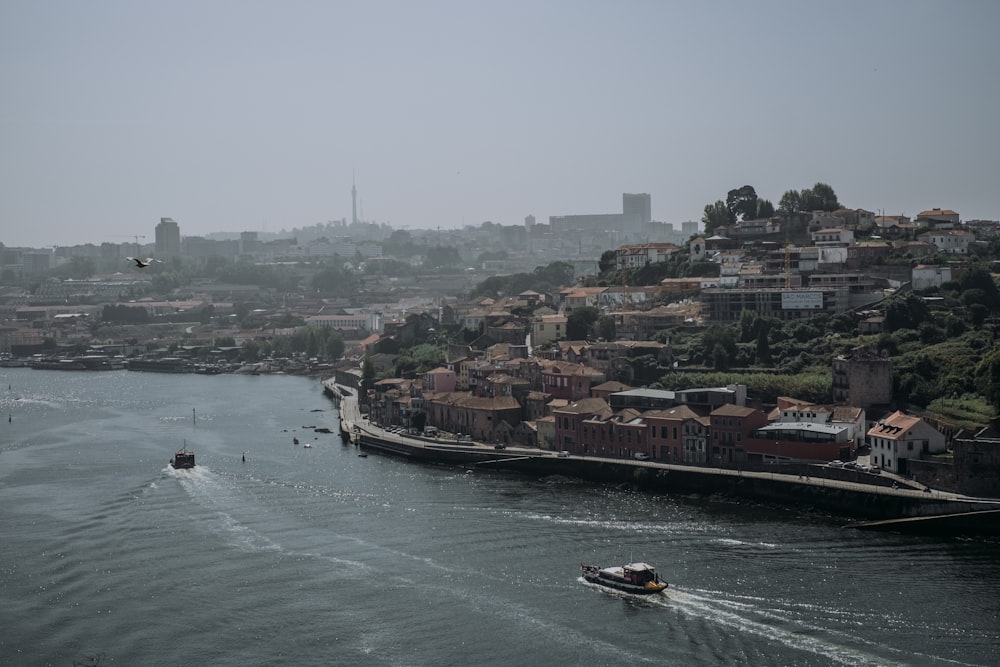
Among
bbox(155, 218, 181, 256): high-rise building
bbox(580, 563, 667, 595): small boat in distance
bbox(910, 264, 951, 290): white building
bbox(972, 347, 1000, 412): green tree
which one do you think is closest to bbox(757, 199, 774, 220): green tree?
bbox(910, 264, 951, 290): white building

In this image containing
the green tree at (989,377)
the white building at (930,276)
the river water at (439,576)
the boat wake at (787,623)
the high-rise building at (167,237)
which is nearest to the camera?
the boat wake at (787,623)

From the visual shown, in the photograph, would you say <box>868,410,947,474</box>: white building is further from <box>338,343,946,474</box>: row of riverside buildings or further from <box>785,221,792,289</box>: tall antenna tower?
<box>785,221,792,289</box>: tall antenna tower

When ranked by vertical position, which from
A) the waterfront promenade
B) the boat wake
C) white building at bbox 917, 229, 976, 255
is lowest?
the boat wake

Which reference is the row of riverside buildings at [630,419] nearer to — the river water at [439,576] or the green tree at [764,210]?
the river water at [439,576]

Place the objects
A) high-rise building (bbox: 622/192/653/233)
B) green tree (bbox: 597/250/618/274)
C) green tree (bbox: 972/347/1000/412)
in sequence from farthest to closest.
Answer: high-rise building (bbox: 622/192/653/233) < green tree (bbox: 597/250/618/274) < green tree (bbox: 972/347/1000/412)

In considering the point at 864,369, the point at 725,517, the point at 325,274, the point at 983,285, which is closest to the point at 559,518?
the point at 725,517

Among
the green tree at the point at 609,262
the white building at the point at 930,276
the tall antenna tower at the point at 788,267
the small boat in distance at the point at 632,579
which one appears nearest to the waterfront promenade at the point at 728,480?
the small boat in distance at the point at 632,579
